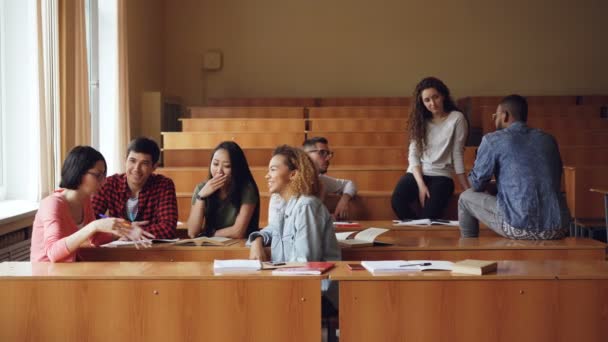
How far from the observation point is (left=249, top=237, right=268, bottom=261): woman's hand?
3.19 meters

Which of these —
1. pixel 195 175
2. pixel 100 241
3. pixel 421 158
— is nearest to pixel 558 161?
pixel 421 158

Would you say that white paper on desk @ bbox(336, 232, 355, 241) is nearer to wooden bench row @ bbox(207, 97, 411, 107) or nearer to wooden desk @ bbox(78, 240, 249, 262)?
wooden desk @ bbox(78, 240, 249, 262)

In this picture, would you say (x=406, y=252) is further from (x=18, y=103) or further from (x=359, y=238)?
(x=18, y=103)

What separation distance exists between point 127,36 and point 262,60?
2407 mm

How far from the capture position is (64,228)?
314 centimetres

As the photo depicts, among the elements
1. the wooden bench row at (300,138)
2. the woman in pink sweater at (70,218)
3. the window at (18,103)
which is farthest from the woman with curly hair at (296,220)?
the wooden bench row at (300,138)

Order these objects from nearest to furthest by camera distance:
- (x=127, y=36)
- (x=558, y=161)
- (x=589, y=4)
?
(x=558, y=161)
(x=127, y=36)
(x=589, y=4)

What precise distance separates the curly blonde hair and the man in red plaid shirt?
2.63 feet

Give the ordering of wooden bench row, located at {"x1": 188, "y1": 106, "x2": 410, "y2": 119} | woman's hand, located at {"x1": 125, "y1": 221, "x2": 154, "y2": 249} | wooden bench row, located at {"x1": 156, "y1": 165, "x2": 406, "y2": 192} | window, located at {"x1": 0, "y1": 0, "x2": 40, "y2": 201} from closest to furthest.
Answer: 1. woman's hand, located at {"x1": 125, "y1": 221, "x2": 154, "y2": 249}
2. window, located at {"x1": 0, "y1": 0, "x2": 40, "y2": 201}
3. wooden bench row, located at {"x1": 156, "y1": 165, "x2": 406, "y2": 192}
4. wooden bench row, located at {"x1": 188, "y1": 106, "x2": 410, "y2": 119}

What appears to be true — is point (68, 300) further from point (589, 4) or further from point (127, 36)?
point (589, 4)

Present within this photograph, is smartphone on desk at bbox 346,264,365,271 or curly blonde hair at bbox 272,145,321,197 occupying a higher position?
curly blonde hair at bbox 272,145,321,197

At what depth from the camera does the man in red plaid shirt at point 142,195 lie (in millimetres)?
3740

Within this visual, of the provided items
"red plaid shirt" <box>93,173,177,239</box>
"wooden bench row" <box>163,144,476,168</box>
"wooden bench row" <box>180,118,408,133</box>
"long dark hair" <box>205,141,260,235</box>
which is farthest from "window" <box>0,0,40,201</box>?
"wooden bench row" <box>180,118,408,133</box>

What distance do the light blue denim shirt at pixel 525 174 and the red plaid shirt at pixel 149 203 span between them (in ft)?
5.11
